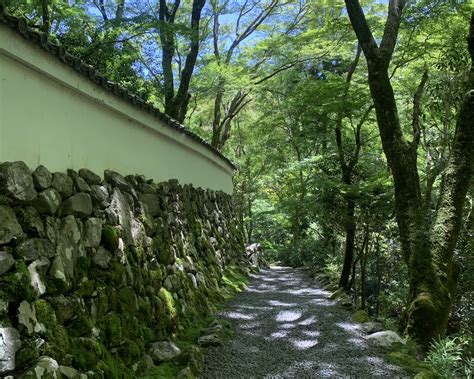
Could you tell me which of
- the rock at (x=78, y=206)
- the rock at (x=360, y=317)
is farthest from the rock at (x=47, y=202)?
the rock at (x=360, y=317)

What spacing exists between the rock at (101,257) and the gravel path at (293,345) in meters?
1.53

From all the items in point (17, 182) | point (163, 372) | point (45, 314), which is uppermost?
point (17, 182)

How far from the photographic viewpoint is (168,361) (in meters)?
4.53

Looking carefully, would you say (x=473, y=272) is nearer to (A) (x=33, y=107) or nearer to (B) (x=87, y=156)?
(B) (x=87, y=156)

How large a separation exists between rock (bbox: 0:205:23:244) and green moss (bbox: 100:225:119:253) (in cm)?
130

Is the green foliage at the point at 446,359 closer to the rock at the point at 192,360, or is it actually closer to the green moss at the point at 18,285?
the rock at the point at 192,360

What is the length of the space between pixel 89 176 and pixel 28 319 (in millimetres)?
1815

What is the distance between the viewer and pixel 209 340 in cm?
541

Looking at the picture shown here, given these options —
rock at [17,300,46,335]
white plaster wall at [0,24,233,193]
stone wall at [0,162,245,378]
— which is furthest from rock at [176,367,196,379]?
white plaster wall at [0,24,233,193]

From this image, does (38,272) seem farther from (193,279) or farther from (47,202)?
(193,279)

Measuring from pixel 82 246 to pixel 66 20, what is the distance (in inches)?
269

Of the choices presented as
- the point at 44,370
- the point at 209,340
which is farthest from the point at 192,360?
the point at 44,370

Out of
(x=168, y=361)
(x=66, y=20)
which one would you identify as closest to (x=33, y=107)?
(x=168, y=361)

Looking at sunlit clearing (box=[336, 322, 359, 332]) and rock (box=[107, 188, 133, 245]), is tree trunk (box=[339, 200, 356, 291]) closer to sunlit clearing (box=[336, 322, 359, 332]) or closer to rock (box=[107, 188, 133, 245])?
sunlit clearing (box=[336, 322, 359, 332])
